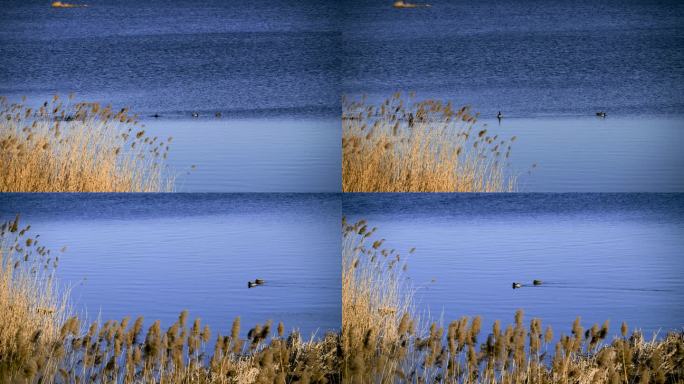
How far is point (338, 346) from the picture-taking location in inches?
332

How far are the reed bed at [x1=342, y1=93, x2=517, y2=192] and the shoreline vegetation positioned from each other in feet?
1.38

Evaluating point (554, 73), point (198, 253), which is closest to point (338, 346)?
point (198, 253)

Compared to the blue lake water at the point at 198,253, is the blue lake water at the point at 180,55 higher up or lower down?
higher up

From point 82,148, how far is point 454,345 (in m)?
2.67

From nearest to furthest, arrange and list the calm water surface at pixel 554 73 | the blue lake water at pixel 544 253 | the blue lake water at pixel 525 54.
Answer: the blue lake water at pixel 544 253, the calm water surface at pixel 554 73, the blue lake water at pixel 525 54

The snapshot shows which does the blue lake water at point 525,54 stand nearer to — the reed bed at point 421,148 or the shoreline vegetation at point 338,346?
the reed bed at point 421,148

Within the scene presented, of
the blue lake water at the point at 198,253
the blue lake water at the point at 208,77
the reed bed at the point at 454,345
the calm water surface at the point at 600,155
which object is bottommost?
the reed bed at the point at 454,345

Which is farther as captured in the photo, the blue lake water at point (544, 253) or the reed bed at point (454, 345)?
the blue lake water at point (544, 253)

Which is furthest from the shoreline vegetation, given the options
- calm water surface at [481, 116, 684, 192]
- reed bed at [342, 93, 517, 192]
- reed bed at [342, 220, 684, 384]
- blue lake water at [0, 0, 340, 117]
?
blue lake water at [0, 0, 340, 117]

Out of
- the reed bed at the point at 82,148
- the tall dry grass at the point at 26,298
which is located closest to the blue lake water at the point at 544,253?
the reed bed at the point at 82,148

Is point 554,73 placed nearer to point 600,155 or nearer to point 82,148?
point 600,155

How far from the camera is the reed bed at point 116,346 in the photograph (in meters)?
8.32

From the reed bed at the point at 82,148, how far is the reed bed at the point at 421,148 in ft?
4.01

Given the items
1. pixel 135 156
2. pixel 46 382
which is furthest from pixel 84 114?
pixel 46 382
